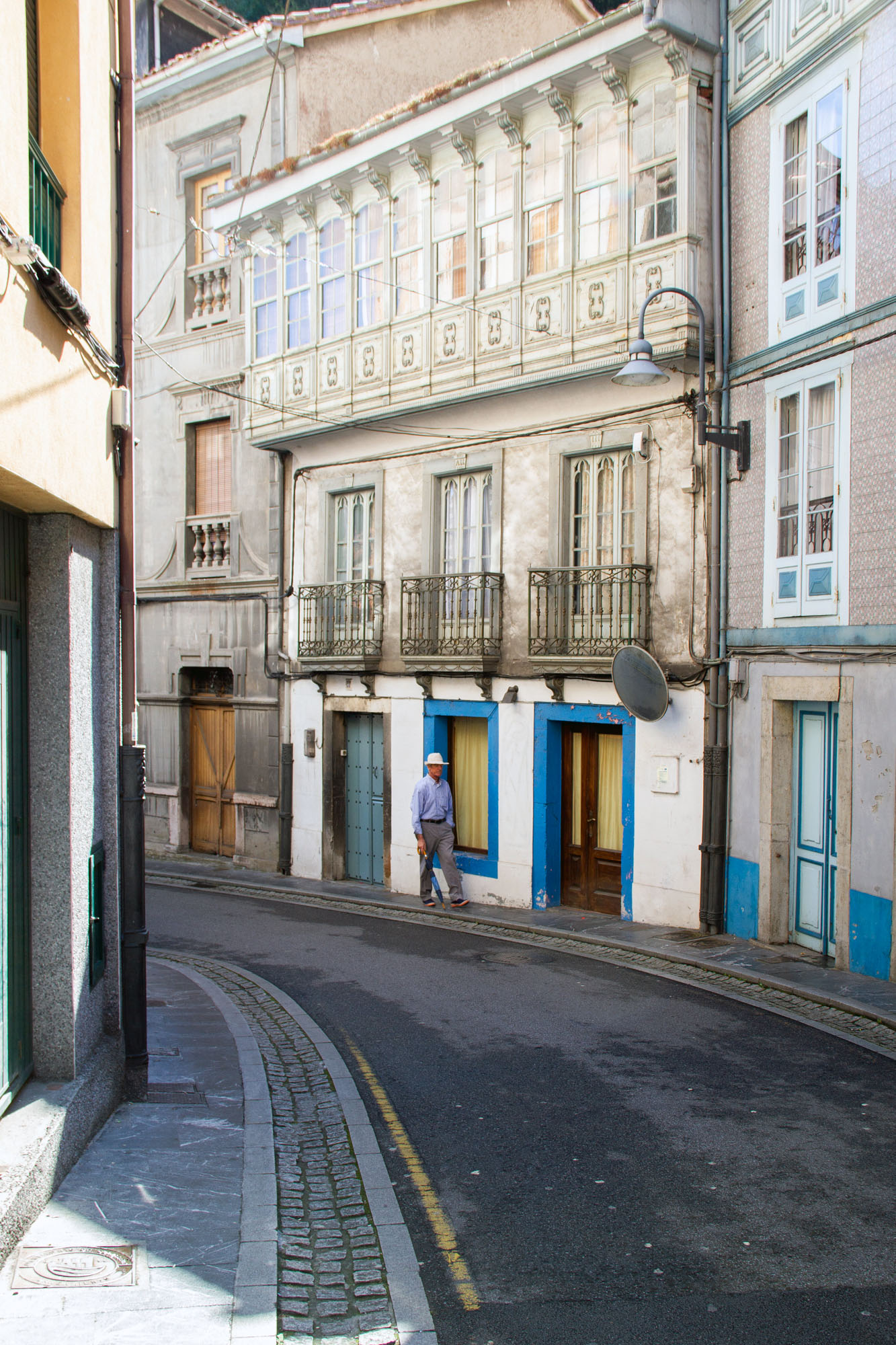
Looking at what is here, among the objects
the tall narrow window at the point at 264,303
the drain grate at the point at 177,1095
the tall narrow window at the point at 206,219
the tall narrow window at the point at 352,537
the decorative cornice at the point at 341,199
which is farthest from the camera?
the tall narrow window at the point at 206,219

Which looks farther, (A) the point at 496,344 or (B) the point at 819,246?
(A) the point at 496,344

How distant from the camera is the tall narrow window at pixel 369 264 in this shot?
1736 cm

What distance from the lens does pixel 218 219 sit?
769 inches

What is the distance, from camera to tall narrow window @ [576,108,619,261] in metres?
14.2

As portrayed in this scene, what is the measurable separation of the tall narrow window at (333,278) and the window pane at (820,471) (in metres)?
8.12

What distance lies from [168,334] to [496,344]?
8.19m

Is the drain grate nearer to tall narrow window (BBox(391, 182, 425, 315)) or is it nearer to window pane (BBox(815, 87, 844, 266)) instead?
window pane (BBox(815, 87, 844, 266))

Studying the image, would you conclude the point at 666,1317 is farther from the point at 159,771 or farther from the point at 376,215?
the point at 159,771

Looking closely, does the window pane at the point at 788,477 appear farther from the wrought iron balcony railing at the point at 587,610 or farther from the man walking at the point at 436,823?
the man walking at the point at 436,823

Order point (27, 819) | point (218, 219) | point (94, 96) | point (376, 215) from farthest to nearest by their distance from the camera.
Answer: point (218, 219) → point (376, 215) → point (94, 96) → point (27, 819)

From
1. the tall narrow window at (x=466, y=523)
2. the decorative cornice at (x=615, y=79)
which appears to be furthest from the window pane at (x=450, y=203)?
the tall narrow window at (x=466, y=523)

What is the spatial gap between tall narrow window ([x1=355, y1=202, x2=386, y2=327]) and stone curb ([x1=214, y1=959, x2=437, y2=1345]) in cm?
1137

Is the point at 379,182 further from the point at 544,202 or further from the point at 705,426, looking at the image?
the point at 705,426

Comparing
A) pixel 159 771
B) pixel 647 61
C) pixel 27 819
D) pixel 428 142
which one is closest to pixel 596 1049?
pixel 27 819
